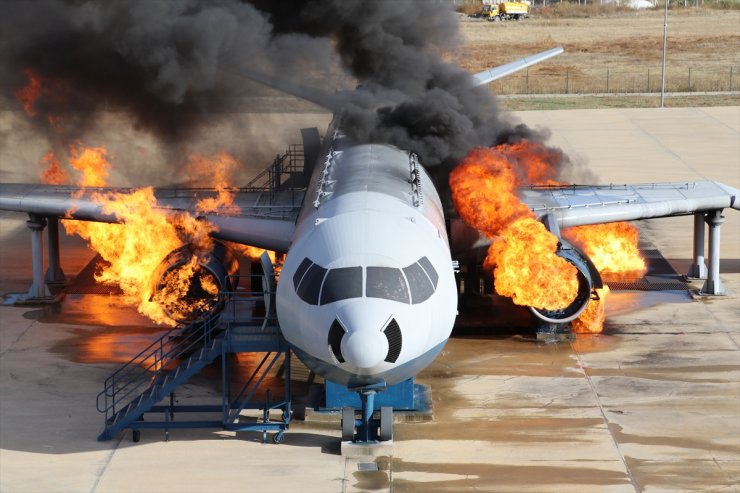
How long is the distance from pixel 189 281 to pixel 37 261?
20.8 feet

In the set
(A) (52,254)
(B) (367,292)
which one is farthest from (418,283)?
(A) (52,254)

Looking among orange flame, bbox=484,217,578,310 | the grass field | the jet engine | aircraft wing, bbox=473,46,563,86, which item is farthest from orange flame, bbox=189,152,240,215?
the grass field

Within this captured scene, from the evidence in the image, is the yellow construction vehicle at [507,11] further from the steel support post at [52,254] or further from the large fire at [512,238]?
the large fire at [512,238]

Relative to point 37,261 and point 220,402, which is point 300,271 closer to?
point 220,402

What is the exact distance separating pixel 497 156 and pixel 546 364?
6507mm

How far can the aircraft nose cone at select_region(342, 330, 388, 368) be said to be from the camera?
902 inches

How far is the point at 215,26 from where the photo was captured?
38469 mm

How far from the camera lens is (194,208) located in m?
37.5

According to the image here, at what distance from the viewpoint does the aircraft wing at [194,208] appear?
3512cm

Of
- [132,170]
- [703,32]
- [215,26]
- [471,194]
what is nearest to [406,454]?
[471,194]

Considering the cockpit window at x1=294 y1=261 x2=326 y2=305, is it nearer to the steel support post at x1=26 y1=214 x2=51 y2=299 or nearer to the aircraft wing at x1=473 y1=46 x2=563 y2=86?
the steel support post at x1=26 y1=214 x2=51 y2=299

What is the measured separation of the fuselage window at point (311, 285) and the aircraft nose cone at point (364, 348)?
1.37 meters

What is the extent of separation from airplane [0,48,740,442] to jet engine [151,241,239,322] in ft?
4.19

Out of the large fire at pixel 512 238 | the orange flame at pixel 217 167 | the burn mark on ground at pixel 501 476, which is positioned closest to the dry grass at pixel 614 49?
the orange flame at pixel 217 167
